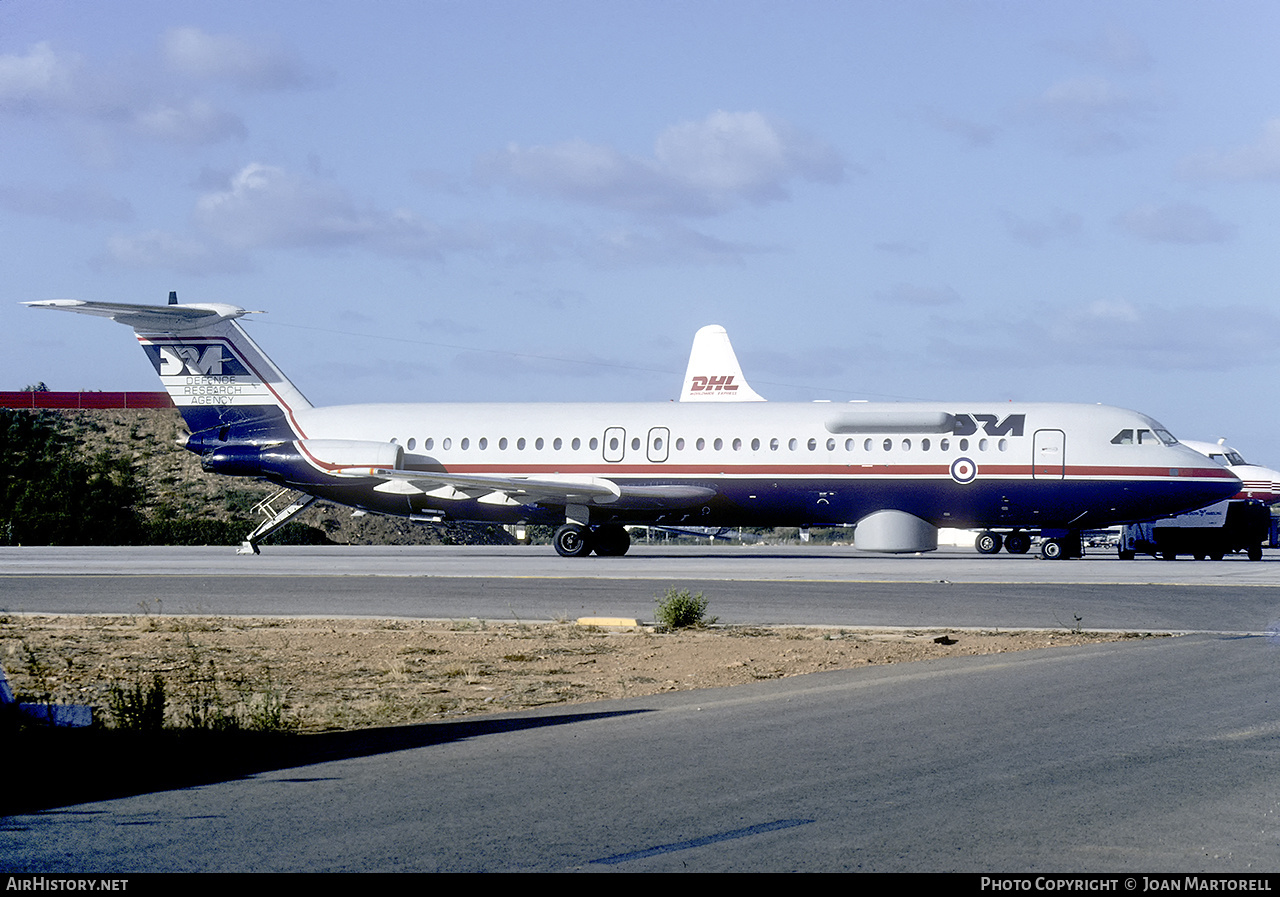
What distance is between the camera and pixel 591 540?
117 feet

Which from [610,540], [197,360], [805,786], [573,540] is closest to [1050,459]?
[610,540]

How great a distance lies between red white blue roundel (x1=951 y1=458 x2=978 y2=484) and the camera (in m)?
32.8

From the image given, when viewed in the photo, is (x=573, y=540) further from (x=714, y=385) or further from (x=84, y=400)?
(x=84, y=400)

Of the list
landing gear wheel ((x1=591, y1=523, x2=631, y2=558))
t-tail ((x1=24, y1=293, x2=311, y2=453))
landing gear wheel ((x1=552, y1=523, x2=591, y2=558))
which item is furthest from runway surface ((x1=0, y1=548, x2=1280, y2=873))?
t-tail ((x1=24, y1=293, x2=311, y2=453))

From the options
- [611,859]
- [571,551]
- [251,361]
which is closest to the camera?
[611,859]

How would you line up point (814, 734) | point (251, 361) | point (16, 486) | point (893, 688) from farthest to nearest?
point (16, 486), point (251, 361), point (893, 688), point (814, 734)

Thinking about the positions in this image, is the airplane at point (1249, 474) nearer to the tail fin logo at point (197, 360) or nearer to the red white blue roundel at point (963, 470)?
the red white blue roundel at point (963, 470)

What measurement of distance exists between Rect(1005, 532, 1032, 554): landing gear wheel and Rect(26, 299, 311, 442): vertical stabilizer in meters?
21.1

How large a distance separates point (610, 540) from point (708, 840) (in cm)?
2983

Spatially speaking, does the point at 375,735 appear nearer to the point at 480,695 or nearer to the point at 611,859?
the point at 480,695

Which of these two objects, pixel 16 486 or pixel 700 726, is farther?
pixel 16 486

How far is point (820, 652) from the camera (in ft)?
45.8

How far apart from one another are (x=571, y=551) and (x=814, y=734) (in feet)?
86.7

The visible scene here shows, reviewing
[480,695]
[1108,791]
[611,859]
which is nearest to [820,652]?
[480,695]
